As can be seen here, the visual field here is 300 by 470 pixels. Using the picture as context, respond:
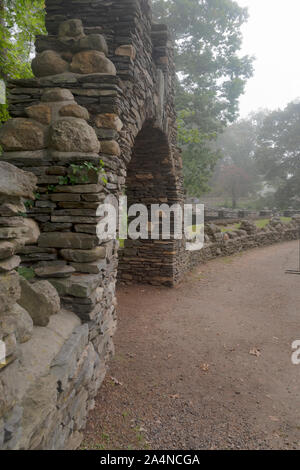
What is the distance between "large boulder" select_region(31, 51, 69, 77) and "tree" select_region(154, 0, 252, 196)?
12803 mm

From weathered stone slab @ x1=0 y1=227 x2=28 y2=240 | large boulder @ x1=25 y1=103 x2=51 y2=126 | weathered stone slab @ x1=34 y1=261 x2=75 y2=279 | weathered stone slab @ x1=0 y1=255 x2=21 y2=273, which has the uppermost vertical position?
large boulder @ x1=25 y1=103 x2=51 y2=126

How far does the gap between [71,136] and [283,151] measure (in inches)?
1338

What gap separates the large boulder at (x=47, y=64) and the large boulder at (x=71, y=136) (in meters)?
0.84

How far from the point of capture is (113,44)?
4.16m

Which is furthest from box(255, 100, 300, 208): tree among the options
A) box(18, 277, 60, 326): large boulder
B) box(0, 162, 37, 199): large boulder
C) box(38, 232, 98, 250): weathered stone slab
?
box(0, 162, 37, 199): large boulder

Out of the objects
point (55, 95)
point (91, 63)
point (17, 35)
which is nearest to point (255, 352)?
point (55, 95)

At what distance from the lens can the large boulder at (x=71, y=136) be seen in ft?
10.5

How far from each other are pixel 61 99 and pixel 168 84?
4362 mm

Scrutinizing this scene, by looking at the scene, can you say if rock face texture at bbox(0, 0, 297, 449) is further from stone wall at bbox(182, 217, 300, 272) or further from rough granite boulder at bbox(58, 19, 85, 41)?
stone wall at bbox(182, 217, 300, 272)

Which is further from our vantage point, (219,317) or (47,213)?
(219,317)

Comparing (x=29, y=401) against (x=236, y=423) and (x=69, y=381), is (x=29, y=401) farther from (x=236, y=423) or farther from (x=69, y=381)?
(x=236, y=423)

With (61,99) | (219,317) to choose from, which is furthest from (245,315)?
(61,99)

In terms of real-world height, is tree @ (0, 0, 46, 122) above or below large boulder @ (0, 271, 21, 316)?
above

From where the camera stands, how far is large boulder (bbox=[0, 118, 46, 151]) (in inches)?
128
